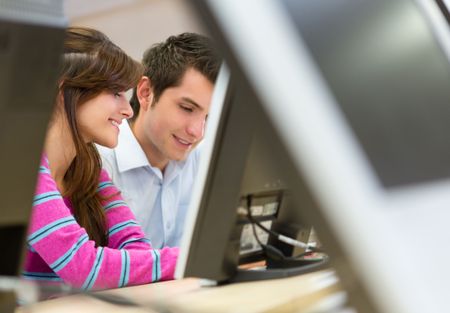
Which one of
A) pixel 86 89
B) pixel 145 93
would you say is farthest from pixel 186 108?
pixel 86 89

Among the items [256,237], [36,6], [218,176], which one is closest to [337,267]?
[36,6]

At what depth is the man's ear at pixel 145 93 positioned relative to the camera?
5.20 feet

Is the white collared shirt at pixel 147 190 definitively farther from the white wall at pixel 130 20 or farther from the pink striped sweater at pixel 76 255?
the white wall at pixel 130 20

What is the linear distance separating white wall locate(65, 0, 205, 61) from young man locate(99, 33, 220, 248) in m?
1.03

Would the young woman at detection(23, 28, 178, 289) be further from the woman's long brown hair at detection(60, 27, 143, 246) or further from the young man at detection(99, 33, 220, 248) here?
the young man at detection(99, 33, 220, 248)

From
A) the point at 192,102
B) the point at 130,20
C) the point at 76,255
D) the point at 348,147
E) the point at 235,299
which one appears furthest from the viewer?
the point at 130,20

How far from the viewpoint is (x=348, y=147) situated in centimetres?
34

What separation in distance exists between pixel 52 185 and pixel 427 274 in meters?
0.79

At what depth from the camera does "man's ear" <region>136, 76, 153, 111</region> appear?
1.58 meters

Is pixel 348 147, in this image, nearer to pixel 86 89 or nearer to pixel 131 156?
pixel 86 89

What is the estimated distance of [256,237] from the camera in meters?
0.85

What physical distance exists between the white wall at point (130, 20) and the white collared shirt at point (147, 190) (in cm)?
112

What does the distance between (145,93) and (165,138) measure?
0.13 m

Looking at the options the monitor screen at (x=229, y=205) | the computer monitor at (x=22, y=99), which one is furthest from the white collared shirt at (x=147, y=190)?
the computer monitor at (x=22, y=99)
